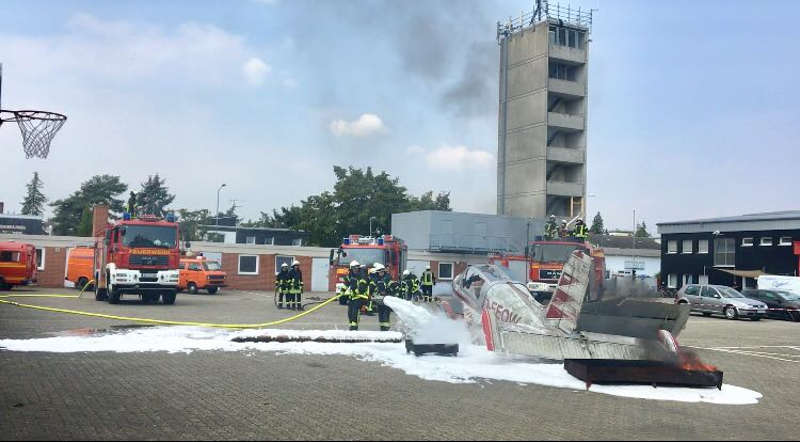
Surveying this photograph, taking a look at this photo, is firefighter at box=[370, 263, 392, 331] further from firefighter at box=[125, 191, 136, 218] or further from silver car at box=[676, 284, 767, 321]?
silver car at box=[676, 284, 767, 321]

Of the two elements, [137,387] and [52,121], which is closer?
[137,387]

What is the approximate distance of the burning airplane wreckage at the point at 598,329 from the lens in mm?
9898

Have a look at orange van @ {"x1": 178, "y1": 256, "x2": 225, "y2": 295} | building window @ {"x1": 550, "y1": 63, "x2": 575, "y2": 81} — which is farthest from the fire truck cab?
building window @ {"x1": 550, "y1": 63, "x2": 575, "y2": 81}

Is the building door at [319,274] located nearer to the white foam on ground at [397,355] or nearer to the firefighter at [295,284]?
the firefighter at [295,284]

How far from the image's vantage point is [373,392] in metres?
8.92

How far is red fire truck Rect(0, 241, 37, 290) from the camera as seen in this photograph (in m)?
31.7

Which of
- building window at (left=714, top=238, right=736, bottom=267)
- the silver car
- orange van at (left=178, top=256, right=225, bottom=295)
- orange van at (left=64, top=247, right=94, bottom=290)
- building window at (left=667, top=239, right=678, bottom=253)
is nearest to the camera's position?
the silver car

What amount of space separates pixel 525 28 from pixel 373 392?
52.8 metres

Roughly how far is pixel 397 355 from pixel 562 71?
4937 cm

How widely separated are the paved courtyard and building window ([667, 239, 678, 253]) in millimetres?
43337

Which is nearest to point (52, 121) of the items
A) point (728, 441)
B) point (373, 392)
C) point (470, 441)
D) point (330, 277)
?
point (373, 392)

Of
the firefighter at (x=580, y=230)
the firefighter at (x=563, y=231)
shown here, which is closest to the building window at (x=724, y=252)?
the firefighter at (x=563, y=231)

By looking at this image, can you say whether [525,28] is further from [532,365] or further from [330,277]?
[532,365]

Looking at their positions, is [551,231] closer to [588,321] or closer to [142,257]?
[142,257]
